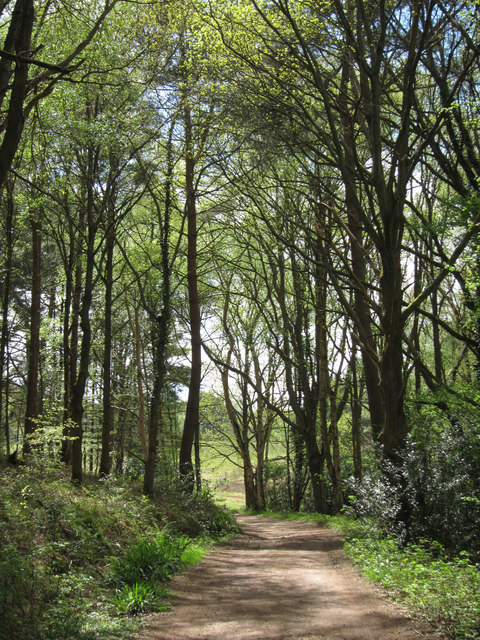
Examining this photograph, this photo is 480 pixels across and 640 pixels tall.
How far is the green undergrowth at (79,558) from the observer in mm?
4543

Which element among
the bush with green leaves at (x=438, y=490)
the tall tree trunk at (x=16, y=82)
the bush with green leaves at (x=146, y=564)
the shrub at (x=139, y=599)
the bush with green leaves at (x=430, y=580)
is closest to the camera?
the bush with green leaves at (x=430, y=580)

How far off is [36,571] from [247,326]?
1983 cm

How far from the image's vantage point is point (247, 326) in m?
24.7

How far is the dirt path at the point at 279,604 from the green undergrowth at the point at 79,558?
14.6 inches

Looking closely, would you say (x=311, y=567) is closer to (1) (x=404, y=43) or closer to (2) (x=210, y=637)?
(2) (x=210, y=637)

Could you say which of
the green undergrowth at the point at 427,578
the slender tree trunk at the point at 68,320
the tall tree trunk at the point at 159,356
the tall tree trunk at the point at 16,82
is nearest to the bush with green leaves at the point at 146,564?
the green undergrowth at the point at 427,578

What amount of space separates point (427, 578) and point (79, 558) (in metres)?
4.49

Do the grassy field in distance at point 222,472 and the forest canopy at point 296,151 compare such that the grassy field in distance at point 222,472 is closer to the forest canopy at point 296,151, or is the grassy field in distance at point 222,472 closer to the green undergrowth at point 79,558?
the forest canopy at point 296,151

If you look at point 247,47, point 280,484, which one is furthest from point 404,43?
point 280,484

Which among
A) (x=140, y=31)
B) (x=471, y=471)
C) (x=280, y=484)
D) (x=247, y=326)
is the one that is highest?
(x=140, y=31)

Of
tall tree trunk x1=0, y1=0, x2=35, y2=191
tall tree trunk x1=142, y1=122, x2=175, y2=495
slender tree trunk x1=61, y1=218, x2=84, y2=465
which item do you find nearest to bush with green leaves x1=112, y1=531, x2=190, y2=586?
tall tree trunk x1=142, y1=122, x2=175, y2=495

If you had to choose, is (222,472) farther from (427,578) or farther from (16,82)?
(16,82)

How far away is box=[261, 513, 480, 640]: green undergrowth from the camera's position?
471 cm

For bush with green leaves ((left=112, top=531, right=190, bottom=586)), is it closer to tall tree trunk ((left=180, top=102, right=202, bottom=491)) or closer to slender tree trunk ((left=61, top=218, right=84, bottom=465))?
tall tree trunk ((left=180, top=102, right=202, bottom=491))
